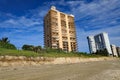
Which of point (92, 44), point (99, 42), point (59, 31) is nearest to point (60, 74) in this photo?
point (59, 31)

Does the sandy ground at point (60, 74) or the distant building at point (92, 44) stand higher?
the distant building at point (92, 44)

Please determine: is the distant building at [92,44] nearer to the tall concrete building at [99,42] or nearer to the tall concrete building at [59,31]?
the tall concrete building at [99,42]

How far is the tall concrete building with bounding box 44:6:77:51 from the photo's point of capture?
103750 mm

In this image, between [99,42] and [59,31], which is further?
[99,42]

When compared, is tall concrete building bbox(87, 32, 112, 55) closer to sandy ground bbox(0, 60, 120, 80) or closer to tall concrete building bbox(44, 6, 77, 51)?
tall concrete building bbox(44, 6, 77, 51)

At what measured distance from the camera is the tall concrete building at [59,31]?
340ft

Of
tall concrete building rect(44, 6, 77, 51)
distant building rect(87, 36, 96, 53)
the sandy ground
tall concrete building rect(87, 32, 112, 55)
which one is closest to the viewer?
the sandy ground

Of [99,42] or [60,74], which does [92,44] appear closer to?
[99,42]

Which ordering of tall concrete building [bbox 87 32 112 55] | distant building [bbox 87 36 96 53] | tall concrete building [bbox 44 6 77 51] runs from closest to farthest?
tall concrete building [bbox 44 6 77 51] → tall concrete building [bbox 87 32 112 55] → distant building [bbox 87 36 96 53]

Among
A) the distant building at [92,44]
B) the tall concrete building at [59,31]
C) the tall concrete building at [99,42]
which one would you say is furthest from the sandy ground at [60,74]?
the distant building at [92,44]

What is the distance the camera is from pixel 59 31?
354 ft

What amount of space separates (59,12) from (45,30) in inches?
536

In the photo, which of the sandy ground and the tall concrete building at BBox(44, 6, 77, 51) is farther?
the tall concrete building at BBox(44, 6, 77, 51)

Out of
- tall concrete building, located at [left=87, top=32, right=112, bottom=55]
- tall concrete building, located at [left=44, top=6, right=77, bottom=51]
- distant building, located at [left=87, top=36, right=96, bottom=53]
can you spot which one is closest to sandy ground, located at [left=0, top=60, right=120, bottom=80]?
tall concrete building, located at [left=44, top=6, right=77, bottom=51]
